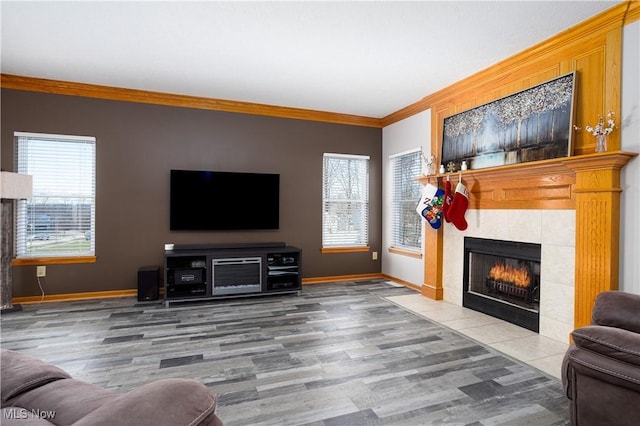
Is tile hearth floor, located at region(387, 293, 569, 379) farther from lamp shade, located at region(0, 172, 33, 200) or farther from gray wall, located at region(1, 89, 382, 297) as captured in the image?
lamp shade, located at region(0, 172, 33, 200)

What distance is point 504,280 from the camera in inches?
141

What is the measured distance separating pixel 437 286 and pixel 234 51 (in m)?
3.48

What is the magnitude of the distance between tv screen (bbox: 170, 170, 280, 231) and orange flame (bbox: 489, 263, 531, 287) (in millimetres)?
2806

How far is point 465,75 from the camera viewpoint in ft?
12.5

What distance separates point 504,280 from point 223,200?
11.4ft

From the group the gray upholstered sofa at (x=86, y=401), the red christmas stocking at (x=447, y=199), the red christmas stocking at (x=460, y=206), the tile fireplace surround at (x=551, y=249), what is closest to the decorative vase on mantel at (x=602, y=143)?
the tile fireplace surround at (x=551, y=249)

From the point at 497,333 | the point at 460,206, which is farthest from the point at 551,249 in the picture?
the point at 460,206

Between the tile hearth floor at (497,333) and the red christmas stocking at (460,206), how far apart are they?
96 centimetres

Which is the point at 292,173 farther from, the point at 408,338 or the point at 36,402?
the point at 36,402

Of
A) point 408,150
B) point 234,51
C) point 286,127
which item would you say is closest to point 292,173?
point 286,127

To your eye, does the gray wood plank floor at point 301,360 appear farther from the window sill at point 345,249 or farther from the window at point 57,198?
the window sill at point 345,249

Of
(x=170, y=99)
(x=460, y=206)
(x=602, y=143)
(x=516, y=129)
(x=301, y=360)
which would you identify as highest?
(x=170, y=99)

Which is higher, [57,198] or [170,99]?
[170,99]

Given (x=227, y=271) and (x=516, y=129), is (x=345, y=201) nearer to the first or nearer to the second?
(x=227, y=271)
